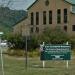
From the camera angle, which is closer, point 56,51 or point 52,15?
point 56,51

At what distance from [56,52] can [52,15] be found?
68.8m

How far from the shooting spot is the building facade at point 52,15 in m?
92.2

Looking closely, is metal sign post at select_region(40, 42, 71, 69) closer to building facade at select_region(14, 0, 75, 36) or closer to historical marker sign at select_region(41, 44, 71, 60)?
historical marker sign at select_region(41, 44, 71, 60)

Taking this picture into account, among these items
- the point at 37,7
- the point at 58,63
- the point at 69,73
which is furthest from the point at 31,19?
the point at 69,73

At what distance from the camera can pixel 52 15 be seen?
96.4 m

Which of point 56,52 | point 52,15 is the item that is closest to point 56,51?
point 56,52

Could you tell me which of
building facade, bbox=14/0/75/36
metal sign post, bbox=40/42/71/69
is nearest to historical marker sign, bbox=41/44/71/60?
metal sign post, bbox=40/42/71/69

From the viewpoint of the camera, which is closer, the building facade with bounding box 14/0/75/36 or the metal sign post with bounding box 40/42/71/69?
the metal sign post with bounding box 40/42/71/69

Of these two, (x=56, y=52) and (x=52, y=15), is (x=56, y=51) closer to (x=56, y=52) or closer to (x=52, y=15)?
(x=56, y=52)

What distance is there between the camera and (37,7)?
329ft

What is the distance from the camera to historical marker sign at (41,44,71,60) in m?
27.9

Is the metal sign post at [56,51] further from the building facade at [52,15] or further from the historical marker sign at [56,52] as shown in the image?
the building facade at [52,15]

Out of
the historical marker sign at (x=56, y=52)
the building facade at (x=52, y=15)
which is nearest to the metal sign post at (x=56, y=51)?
the historical marker sign at (x=56, y=52)

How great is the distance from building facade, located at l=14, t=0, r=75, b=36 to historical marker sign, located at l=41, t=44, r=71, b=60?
60.5 meters
